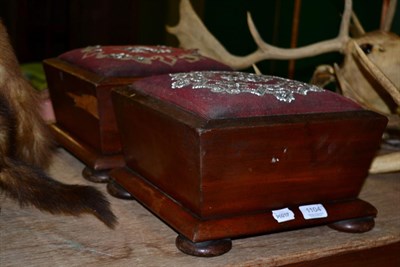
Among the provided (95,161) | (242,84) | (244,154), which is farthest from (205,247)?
(95,161)

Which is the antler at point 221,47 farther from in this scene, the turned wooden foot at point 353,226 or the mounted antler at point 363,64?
the turned wooden foot at point 353,226

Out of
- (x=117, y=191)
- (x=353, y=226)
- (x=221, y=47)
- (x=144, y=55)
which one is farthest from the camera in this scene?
(x=221, y=47)

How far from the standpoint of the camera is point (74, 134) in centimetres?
132

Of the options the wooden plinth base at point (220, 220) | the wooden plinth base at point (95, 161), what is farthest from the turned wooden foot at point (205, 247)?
the wooden plinth base at point (95, 161)

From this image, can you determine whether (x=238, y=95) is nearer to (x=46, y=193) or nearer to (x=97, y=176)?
(x=46, y=193)

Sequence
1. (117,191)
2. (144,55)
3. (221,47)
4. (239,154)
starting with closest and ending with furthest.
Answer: (239,154) → (117,191) → (144,55) → (221,47)

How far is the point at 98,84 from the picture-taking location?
1.13m

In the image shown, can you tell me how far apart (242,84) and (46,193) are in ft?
1.10

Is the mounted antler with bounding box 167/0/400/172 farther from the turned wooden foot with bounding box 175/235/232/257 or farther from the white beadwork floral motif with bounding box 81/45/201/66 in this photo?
the turned wooden foot with bounding box 175/235/232/257

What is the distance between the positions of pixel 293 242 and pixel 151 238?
222 millimetres

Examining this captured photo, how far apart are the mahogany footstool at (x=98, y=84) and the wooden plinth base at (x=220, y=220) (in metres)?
0.13

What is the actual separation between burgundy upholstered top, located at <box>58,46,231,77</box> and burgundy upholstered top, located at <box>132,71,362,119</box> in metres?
0.16

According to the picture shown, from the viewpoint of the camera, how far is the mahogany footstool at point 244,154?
862 millimetres

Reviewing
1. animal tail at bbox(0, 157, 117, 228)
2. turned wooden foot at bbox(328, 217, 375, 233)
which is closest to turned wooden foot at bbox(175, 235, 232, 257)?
animal tail at bbox(0, 157, 117, 228)
